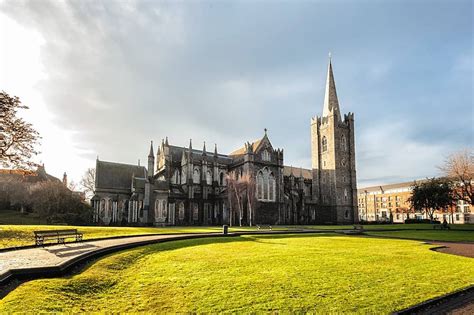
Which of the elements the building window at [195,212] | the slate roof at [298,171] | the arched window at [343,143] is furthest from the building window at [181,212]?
the arched window at [343,143]

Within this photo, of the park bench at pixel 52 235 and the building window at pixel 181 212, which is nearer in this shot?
the park bench at pixel 52 235

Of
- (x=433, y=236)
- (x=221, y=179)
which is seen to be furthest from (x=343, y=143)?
(x=433, y=236)

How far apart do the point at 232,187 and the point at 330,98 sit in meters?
37.5

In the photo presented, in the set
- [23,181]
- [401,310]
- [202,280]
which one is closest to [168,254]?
[202,280]

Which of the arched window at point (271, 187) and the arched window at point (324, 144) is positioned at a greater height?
the arched window at point (324, 144)

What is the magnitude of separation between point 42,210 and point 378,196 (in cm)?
11280

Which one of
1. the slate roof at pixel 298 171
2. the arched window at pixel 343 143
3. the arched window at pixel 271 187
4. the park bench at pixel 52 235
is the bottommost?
the park bench at pixel 52 235

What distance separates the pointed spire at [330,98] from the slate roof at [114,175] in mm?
44803

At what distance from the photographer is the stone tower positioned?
6800 centimetres

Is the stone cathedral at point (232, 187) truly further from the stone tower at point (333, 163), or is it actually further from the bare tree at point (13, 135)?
the bare tree at point (13, 135)

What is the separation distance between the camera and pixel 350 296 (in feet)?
26.9

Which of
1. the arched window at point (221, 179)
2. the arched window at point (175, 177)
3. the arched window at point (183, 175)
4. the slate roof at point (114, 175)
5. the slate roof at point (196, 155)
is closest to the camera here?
the slate roof at point (114, 175)

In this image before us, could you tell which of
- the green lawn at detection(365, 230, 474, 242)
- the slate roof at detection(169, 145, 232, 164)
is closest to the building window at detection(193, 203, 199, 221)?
the slate roof at detection(169, 145, 232, 164)

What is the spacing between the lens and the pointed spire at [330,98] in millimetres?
72812
